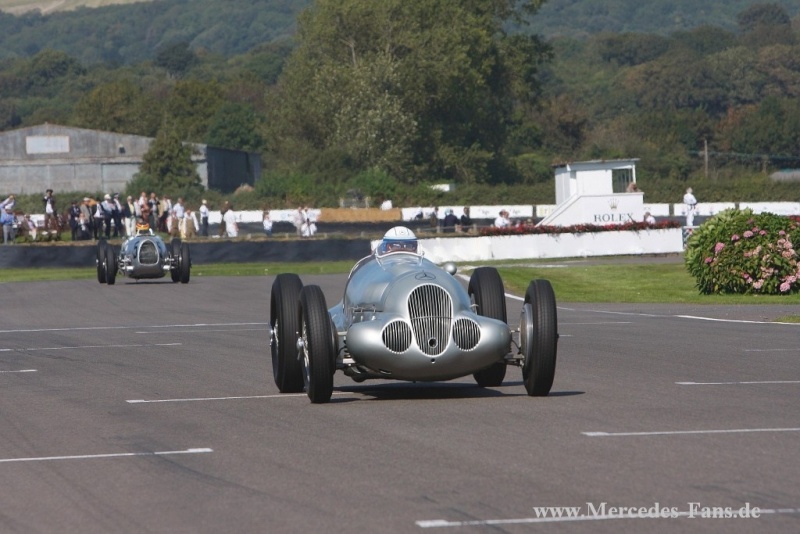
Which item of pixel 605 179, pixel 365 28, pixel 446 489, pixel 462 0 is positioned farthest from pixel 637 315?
pixel 462 0

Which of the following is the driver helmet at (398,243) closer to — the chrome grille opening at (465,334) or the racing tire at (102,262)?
the chrome grille opening at (465,334)

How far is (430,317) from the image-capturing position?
11430mm

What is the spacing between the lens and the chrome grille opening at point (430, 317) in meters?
11.4

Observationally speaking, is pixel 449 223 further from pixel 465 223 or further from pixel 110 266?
pixel 110 266

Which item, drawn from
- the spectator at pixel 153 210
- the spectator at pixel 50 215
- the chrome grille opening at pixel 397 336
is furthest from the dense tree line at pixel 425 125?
the chrome grille opening at pixel 397 336

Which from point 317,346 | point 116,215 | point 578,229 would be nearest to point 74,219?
point 116,215

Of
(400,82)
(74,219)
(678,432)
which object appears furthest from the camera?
(400,82)

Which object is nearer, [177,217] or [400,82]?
[177,217]

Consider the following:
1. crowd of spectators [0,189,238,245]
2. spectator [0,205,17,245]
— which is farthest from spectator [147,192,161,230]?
spectator [0,205,17,245]

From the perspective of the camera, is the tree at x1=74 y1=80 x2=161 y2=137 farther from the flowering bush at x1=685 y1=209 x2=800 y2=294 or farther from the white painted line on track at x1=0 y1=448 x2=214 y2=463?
the white painted line on track at x1=0 y1=448 x2=214 y2=463

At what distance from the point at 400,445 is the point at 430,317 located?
1997 mm

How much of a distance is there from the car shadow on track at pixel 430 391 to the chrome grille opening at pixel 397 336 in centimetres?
107

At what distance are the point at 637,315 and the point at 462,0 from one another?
282 ft

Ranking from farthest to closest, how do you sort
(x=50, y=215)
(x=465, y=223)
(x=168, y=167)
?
1. (x=168, y=167)
2. (x=465, y=223)
3. (x=50, y=215)
